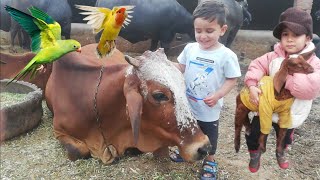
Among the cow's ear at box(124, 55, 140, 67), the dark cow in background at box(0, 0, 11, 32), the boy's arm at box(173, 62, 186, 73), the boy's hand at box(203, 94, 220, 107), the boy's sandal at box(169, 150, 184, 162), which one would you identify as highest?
the cow's ear at box(124, 55, 140, 67)

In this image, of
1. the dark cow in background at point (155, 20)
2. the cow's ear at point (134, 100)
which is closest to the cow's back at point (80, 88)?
the cow's ear at point (134, 100)

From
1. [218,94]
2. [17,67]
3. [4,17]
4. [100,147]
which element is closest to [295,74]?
[218,94]

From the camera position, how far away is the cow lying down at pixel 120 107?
2.31 meters

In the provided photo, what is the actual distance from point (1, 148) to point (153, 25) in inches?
148

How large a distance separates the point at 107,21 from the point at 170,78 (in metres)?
0.71

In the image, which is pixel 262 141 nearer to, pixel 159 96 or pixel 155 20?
pixel 159 96

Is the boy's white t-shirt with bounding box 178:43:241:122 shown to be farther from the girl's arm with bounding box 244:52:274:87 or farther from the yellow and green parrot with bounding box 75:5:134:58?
the yellow and green parrot with bounding box 75:5:134:58

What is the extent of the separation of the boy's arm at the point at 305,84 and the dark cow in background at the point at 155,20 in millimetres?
4486

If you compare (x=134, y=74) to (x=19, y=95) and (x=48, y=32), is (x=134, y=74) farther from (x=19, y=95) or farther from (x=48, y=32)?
(x=19, y=95)

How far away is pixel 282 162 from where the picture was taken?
7.06ft

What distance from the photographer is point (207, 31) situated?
2312 millimetres

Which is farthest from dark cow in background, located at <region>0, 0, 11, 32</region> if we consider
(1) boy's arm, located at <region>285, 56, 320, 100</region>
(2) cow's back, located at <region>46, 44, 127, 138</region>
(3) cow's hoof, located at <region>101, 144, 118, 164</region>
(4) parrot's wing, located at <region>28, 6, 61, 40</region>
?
(1) boy's arm, located at <region>285, 56, 320, 100</region>

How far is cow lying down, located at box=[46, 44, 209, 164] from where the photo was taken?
2.31 m

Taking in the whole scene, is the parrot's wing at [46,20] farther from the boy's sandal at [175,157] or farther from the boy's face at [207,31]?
the boy's sandal at [175,157]
